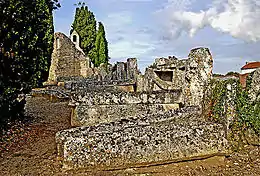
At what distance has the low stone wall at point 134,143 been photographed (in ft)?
15.6

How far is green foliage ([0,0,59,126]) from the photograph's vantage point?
383 inches

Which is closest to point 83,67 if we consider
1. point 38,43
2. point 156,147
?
point 38,43

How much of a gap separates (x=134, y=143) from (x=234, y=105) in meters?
2.17

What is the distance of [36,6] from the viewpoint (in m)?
11.2

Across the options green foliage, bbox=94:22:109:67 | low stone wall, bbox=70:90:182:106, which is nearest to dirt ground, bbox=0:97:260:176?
low stone wall, bbox=70:90:182:106

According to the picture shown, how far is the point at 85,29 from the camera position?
52.4m

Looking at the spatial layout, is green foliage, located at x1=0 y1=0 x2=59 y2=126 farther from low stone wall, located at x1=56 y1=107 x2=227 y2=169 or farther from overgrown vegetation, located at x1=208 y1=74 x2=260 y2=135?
overgrown vegetation, located at x1=208 y1=74 x2=260 y2=135

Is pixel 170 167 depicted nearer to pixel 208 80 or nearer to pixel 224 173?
pixel 224 173

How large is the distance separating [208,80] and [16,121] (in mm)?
6917

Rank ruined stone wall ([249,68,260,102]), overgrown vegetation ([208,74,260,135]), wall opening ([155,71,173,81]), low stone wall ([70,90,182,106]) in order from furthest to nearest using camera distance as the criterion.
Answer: wall opening ([155,71,173,81]) < low stone wall ([70,90,182,106]) < ruined stone wall ([249,68,260,102]) < overgrown vegetation ([208,74,260,135])

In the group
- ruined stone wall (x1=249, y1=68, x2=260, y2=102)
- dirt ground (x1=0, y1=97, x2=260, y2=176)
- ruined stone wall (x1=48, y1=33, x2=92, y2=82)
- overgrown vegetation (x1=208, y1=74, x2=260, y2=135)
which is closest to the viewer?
dirt ground (x1=0, y1=97, x2=260, y2=176)

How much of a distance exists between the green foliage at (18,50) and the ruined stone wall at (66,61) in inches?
1060

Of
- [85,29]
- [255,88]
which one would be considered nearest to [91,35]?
[85,29]

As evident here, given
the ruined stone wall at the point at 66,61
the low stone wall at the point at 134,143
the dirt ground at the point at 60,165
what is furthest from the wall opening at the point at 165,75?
the ruined stone wall at the point at 66,61
